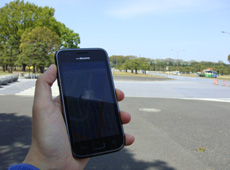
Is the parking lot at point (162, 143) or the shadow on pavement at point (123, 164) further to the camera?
the parking lot at point (162, 143)

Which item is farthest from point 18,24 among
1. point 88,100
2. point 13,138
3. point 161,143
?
point 88,100

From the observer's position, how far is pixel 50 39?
4569cm

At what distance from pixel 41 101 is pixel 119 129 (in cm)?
79

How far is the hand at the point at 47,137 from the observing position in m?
1.88

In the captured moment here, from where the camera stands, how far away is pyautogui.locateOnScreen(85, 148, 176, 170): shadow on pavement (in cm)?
425

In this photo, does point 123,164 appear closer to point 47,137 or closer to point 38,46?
point 47,137

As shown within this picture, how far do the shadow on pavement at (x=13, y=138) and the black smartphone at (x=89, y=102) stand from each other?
278 cm

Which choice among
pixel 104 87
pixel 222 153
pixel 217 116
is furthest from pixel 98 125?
Result: pixel 217 116

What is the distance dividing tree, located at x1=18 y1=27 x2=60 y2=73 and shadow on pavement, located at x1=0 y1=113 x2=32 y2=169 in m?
34.8

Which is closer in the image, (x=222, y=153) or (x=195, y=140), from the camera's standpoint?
(x=222, y=153)

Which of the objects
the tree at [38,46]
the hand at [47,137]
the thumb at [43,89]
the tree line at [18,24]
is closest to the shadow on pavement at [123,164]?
the hand at [47,137]

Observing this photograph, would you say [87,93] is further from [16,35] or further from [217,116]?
[16,35]

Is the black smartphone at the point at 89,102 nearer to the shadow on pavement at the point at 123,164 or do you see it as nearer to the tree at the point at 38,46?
the shadow on pavement at the point at 123,164

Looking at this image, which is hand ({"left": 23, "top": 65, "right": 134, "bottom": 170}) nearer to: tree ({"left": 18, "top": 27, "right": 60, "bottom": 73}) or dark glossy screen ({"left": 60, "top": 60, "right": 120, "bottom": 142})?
dark glossy screen ({"left": 60, "top": 60, "right": 120, "bottom": 142})
